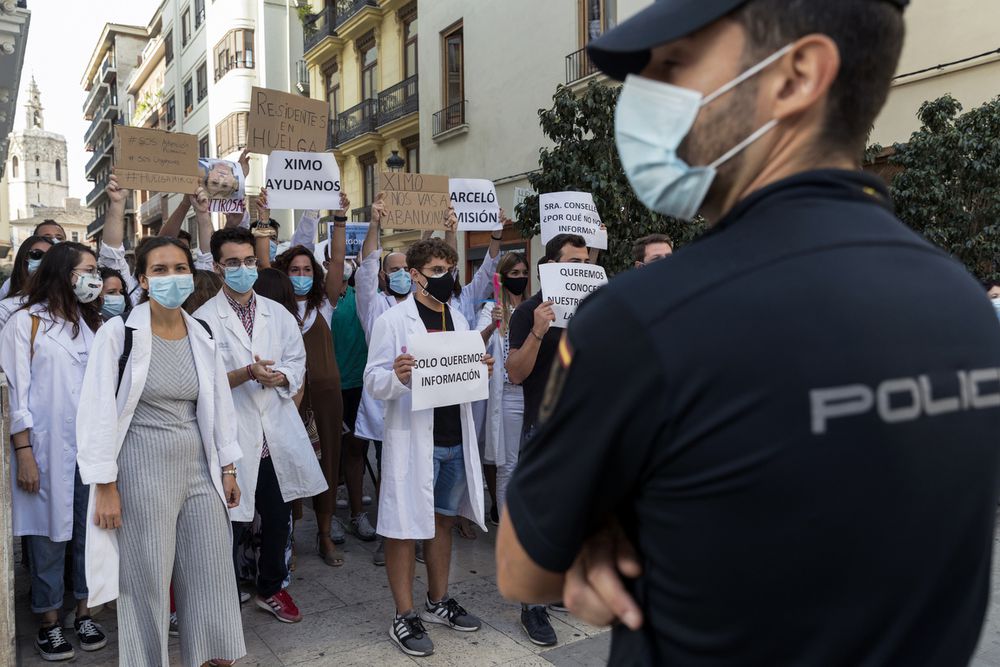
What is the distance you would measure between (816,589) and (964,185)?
7821 mm

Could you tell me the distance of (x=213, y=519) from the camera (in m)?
3.71

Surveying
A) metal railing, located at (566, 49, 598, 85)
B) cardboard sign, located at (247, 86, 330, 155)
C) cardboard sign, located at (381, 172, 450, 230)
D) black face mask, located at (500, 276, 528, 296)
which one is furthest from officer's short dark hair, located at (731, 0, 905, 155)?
metal railing, located at (566, 49, 598, 85)

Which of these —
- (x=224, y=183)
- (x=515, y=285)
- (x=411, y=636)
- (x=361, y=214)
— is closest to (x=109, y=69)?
(x=361, y=214)

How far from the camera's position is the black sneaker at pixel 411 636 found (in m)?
4.06

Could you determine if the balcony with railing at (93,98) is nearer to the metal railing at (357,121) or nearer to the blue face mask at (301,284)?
the metal railing at (357,121)

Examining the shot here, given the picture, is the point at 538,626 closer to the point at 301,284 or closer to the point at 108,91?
the point at 301,284

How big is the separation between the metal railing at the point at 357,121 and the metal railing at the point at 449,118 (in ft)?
13.4

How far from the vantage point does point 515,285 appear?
6051 mm

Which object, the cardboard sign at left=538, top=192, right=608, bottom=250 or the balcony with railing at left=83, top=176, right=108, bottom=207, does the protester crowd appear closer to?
the cardboard sign at left=538, top=192, right=608, bottom=250

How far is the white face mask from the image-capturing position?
1164 mm

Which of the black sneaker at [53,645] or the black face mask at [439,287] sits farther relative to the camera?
the black face mask at [439,287]

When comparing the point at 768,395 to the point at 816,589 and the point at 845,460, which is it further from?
the point at 816,589

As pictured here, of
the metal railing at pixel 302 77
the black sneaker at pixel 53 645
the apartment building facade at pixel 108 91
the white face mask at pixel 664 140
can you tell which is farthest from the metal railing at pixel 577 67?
the apartment building facade at pixel 108 91

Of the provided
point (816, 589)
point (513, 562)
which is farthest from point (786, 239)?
point (513, 562)
